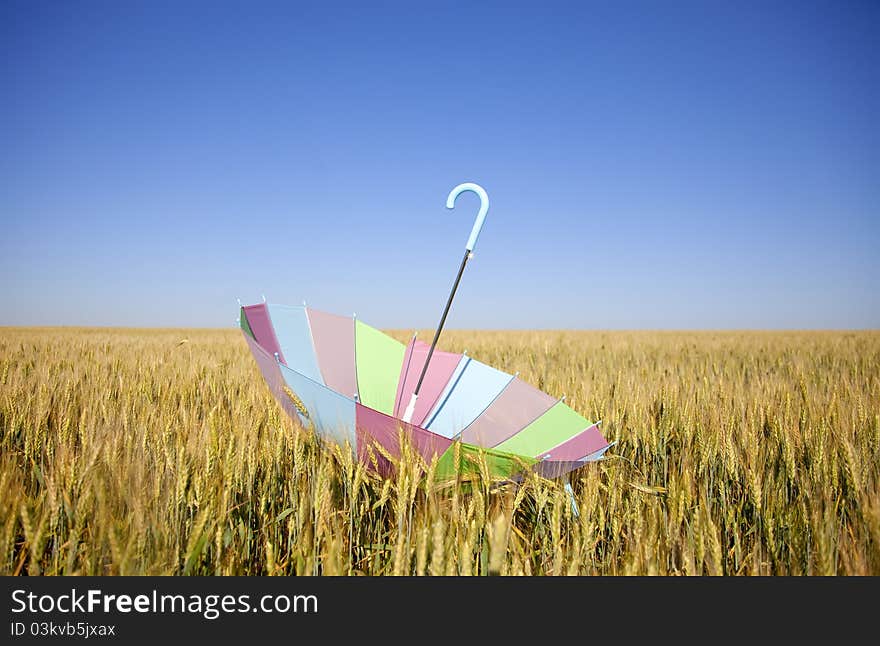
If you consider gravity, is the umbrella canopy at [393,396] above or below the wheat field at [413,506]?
above

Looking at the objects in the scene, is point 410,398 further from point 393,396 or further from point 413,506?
point 413,506

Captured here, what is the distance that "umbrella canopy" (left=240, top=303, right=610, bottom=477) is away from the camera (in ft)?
5.21

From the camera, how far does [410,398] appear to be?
2.65m

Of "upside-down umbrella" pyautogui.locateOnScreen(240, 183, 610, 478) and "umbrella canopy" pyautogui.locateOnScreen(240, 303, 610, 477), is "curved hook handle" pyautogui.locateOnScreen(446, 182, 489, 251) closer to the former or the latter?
"upside-down umbrella" pyautogui.locateOnScreen(240, 183, 610, 478)

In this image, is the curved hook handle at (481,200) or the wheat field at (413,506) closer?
the wheat field at (413,506)

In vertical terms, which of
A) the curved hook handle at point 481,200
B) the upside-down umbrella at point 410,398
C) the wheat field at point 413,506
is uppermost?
the curved hook handle at point 481,200

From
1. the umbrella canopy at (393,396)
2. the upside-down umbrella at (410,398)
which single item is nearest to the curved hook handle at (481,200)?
the upside-down umbrella at (410,398)

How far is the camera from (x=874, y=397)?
3.88 m

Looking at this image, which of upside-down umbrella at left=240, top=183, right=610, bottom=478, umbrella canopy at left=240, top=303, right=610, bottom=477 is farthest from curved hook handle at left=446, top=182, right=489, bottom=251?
umbrella canopy at left=240, top=303, right=610, bottom=477

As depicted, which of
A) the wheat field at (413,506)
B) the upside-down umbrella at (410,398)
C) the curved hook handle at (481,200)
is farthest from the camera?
the curved hook handle at (481,200)

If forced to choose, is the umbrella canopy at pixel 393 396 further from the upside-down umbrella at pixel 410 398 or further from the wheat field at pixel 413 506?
the wheat field at pixel 413 506

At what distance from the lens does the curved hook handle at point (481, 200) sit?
2076mm

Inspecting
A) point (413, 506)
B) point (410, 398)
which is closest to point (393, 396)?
point (410, 398)
